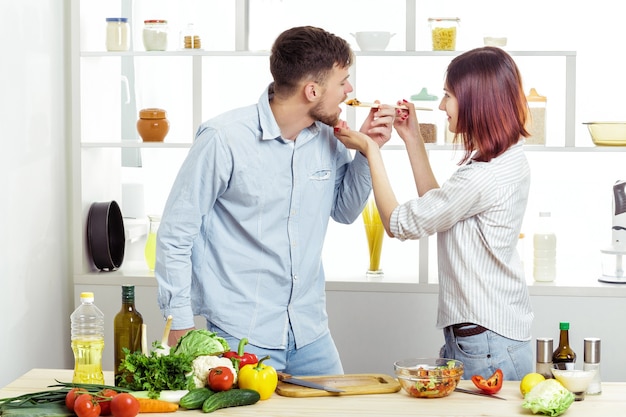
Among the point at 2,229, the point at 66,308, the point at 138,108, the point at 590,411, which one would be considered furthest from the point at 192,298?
the point at 138,108

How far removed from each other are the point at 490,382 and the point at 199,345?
71cm

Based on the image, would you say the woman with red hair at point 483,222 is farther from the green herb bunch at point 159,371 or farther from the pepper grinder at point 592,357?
the green herb bunch at point 159,371

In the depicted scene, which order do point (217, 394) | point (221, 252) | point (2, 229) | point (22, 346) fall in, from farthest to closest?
1. point (22, 346)
2. point (2, 229)
3. point (221, 252)
4. point (217, 394)

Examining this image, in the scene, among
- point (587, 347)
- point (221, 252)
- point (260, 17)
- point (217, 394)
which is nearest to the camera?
point (217, 394)

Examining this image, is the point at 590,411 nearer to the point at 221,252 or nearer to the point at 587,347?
the point at 587,347

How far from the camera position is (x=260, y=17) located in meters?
3.71

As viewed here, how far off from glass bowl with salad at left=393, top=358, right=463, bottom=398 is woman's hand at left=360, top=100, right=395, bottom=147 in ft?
2.58

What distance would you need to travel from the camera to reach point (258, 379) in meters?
2.17

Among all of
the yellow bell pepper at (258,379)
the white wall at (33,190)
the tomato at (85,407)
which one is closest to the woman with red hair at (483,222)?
the yellow bell pepper at (258,379)

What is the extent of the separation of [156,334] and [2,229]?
88 cm

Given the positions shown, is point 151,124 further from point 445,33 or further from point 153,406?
point 153,406

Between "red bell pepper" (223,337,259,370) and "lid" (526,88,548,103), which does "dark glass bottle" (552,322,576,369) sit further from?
"lid" (526,88,548,103)

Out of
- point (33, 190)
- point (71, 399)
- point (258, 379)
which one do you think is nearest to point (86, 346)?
point (71, 399)

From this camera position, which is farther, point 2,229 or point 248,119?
point 2,229
